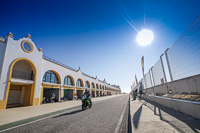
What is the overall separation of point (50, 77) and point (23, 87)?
415 cm

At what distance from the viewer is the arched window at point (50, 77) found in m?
16.9

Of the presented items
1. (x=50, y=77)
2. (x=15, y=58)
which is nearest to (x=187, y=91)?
(x=15, y=58)

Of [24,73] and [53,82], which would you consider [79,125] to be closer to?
[24,73]

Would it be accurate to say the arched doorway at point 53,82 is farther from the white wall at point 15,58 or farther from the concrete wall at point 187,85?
the concrete wall at point 187,85

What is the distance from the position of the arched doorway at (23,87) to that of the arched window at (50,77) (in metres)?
2.15

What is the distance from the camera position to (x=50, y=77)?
17.8 meters

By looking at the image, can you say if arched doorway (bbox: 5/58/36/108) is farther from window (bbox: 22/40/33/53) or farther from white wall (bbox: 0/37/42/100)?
window (bbox: 22/40/33/53)

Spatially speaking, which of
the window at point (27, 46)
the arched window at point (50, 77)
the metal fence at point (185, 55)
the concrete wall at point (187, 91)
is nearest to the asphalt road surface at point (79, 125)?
the concrete wall at point (187, 91)

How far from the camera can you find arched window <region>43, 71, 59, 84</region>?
55.5ft

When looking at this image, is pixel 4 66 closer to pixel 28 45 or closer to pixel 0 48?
pixel 0 48

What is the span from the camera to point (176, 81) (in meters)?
6.42

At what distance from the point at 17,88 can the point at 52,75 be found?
212 inches

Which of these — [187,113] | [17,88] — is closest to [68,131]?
[187,113]

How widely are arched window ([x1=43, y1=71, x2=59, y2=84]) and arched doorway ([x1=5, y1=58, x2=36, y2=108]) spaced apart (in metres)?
2.15
